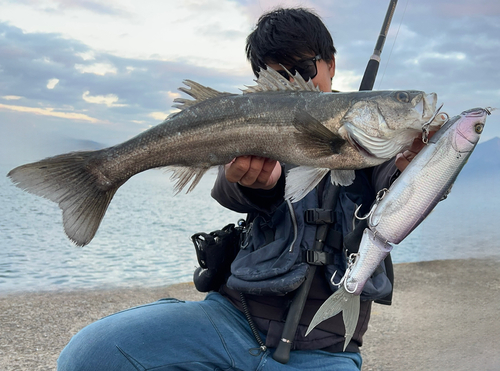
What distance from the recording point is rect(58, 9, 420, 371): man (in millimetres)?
2416

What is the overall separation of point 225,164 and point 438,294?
208 inches

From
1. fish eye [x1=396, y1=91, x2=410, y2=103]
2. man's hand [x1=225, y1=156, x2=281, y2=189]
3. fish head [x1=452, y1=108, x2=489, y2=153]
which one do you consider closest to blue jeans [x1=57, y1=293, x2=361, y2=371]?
man's hand [x1=225, y1=156, x2=281, y2=189]

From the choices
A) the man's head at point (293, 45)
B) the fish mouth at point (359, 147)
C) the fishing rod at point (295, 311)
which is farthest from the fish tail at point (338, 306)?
the man's head at point (293, 45)

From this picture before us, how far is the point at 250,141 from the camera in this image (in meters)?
2.29

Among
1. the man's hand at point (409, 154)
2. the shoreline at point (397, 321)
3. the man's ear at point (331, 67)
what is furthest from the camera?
the shoreline at point (397, 321)

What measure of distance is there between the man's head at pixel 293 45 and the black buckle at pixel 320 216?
3.05 ft

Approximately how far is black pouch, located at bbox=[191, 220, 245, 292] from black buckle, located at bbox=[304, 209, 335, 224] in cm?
71

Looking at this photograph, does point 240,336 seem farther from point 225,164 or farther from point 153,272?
point 153,272

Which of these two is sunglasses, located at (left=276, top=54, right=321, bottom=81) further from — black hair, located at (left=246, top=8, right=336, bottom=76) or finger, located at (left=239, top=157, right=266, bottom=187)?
finger, located at (left=239, top=157, right=266, bottom=187)

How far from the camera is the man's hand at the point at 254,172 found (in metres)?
2.36

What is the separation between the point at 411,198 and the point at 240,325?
1.32 metres

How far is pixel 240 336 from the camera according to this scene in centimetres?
259

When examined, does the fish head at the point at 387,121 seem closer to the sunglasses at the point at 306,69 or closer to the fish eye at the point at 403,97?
the fish eye at the point at 403,97

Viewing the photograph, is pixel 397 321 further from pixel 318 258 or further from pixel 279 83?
pixel 279 83
